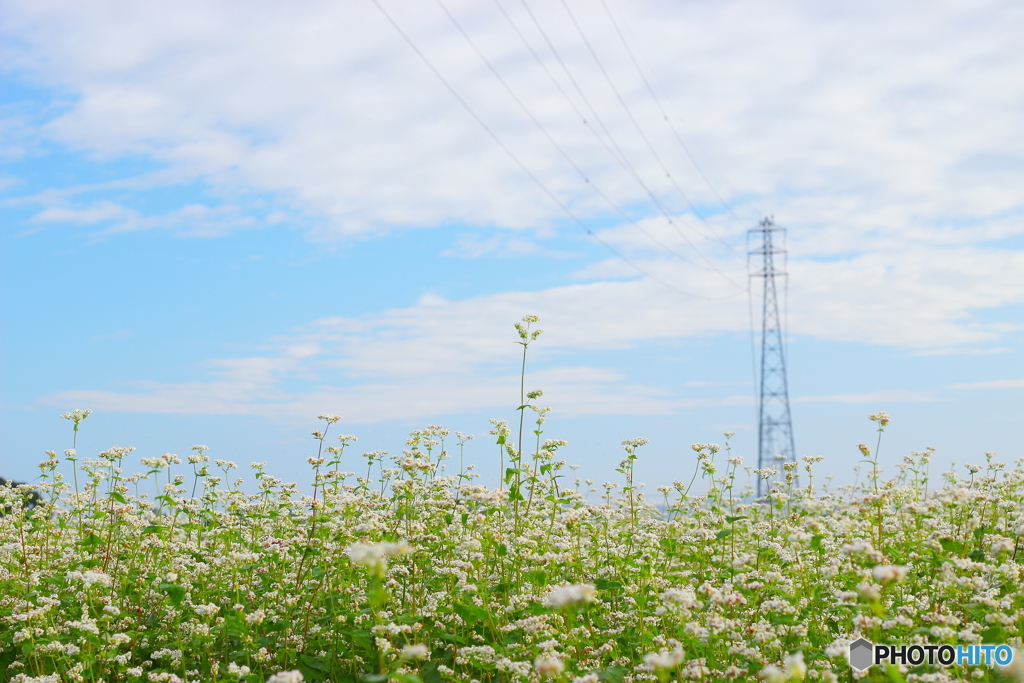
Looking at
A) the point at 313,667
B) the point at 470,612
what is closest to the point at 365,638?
the point at 470,612

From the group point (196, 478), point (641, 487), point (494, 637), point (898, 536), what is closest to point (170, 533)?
point (196, 478)

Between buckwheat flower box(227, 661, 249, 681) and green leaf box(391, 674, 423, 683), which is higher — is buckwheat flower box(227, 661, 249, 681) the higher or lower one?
the lower one

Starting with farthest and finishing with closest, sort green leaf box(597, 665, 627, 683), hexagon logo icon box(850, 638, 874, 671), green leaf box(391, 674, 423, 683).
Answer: green leaf box(597, 665, 627, 683) → hexagon logo icon box(850, 638, 874, 671) → green leaf box(391, 674, 423, 683)

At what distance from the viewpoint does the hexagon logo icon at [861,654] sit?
528 cm

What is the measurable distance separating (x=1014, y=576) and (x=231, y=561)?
6.55m

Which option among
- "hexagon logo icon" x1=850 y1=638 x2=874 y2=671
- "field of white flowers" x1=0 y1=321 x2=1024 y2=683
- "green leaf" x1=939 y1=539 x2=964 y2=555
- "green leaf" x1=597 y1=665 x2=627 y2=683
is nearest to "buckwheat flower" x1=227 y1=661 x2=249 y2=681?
"field of white flowers" x1=0 y1=321 x2=1024 y2=683

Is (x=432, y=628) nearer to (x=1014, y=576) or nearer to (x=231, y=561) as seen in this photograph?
(x=231, y=561)

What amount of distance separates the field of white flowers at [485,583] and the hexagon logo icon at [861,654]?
0.31 ft

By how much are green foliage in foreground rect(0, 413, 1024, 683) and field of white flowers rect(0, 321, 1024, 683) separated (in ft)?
0.11

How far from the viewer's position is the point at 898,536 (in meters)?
8.86

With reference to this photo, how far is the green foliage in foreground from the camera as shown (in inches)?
227

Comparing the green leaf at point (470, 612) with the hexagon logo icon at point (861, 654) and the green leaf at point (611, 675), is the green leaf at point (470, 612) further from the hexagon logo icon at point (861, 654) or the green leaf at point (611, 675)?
the hexagon logo icon at point (861, 654)

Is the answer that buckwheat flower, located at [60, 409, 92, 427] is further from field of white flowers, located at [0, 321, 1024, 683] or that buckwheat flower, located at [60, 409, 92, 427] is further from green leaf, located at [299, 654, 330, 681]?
green leaf, located at [299, 654, 330, 681]

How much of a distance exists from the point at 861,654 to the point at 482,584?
113 inches
